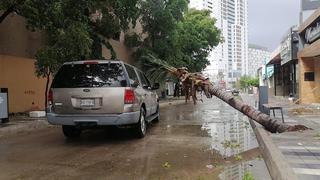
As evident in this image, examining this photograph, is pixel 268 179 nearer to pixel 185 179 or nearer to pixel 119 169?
pixel 185 179

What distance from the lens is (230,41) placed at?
385 ft

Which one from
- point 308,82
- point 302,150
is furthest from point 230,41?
point 302,150

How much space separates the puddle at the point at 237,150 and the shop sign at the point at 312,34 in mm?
11961

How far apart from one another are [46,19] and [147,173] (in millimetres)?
9381

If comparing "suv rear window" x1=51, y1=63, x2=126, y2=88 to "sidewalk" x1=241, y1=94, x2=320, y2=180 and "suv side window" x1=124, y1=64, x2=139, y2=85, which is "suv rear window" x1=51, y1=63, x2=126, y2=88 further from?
"sidewalk" x1=241, y1=94, x2=320, y2=180

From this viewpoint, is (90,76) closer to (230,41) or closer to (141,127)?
(141,127)

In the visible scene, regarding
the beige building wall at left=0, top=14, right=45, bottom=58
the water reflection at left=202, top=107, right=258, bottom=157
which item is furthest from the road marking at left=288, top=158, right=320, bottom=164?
the beige building wall at left=0, top=14, right=45, bottom=58

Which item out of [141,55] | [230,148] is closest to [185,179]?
[230,148]

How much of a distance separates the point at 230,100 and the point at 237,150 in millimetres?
3219

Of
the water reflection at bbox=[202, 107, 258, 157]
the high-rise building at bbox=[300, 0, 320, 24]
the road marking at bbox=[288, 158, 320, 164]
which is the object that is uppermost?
the high-rise building at bbox=[300, 0, 320, 24]

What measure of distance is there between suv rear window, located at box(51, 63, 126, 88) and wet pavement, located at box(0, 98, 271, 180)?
142 centimetres

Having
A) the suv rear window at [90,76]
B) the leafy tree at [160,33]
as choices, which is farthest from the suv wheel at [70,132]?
the leafy tree at [160,33]

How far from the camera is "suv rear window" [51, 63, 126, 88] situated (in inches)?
388

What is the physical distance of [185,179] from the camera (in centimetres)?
655
